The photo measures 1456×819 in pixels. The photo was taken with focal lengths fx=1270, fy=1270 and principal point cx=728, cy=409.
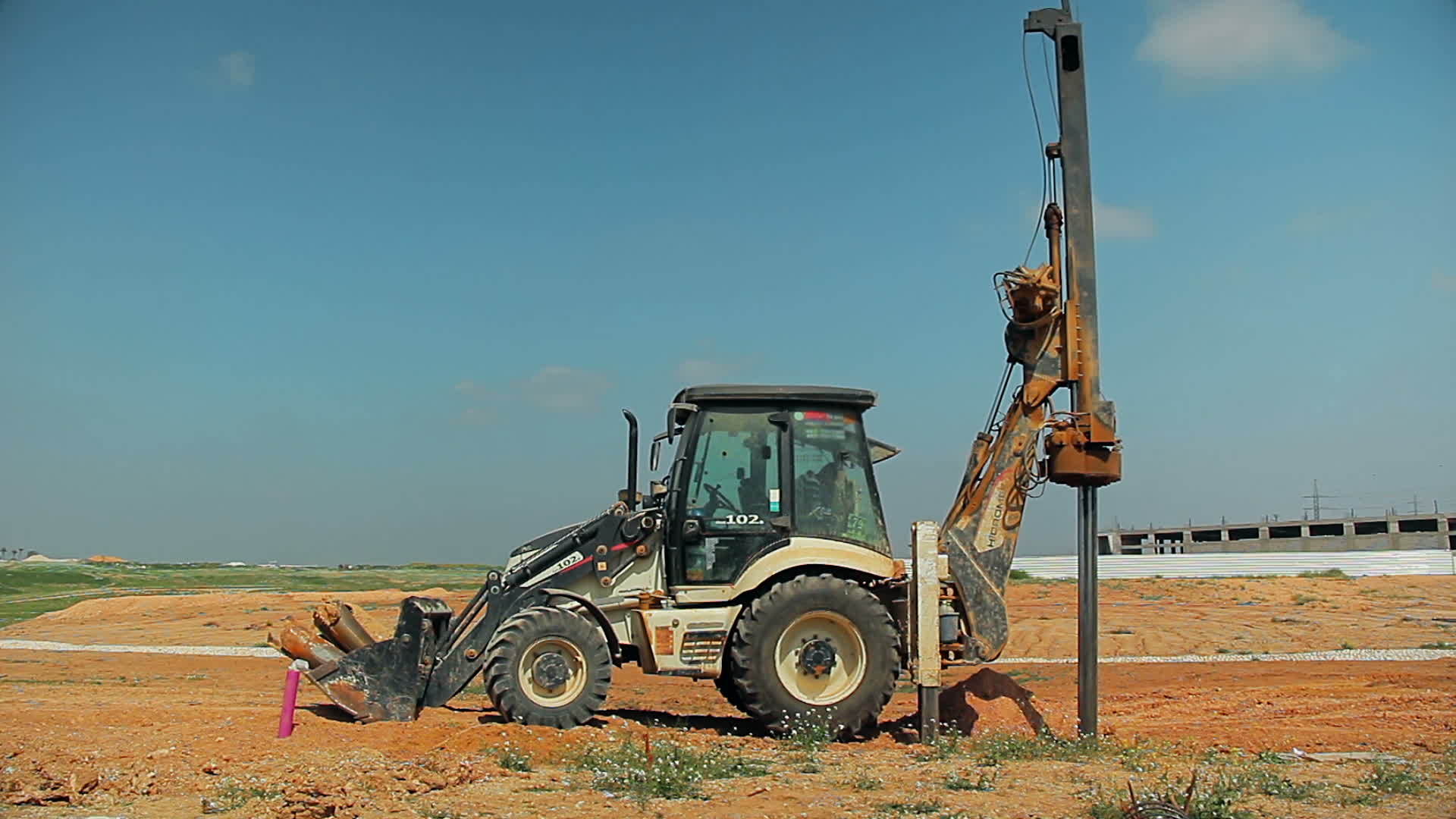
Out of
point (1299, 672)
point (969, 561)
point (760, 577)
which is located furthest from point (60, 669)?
point (1299, 672)

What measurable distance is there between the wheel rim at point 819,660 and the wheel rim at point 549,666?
173cm

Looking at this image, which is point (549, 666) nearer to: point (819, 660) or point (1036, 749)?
point (819, 660)

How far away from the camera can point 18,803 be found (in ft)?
25.5

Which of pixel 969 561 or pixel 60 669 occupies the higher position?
pixel 969 561

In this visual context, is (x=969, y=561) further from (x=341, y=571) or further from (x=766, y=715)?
(x=341, y=571)

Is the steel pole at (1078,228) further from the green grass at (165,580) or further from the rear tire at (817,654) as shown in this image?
the green grass at (165,580)

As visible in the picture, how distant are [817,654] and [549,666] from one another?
2315mm

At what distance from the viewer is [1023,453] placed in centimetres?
1147

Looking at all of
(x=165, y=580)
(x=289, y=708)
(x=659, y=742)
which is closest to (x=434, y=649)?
(x=289, y=708)

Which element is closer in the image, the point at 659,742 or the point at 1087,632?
the point at 659,742

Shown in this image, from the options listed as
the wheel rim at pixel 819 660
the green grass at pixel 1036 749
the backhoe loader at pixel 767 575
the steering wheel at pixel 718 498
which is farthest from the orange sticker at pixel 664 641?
the green grass at pixel 1036 749

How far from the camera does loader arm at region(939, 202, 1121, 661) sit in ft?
35.6

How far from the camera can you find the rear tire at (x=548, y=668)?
10773mm

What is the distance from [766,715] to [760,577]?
1.17 metres
